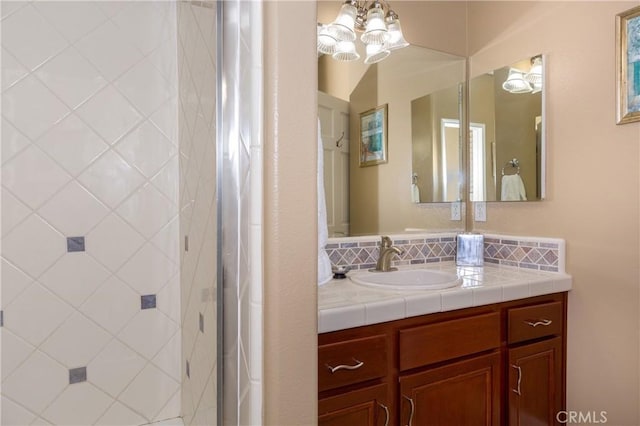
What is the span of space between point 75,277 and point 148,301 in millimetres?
276

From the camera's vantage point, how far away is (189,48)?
1.31 m

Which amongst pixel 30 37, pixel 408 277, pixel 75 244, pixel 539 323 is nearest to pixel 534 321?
pixel 539 323

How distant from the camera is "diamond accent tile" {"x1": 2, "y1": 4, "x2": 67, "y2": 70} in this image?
134 cm

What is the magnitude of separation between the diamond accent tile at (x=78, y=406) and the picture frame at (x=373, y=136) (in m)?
1.44

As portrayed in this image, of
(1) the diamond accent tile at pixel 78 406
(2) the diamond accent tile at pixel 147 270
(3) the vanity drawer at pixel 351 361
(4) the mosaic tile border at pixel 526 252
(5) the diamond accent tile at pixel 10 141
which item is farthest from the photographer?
(4) the mosaic tile border at pixel 526 252

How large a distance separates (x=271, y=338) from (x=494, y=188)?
5.35 ft

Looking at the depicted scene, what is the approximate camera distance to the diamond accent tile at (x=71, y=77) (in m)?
1.39

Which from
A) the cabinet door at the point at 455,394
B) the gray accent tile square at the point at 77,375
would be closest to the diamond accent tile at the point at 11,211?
the gray accent tile square at the point at 77,375

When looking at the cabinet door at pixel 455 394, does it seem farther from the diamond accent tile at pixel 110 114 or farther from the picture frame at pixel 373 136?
the diamond accent tile at pixel 110 114

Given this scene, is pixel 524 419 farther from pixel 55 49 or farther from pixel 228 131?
pixel 55 49

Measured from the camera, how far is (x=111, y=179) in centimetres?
149

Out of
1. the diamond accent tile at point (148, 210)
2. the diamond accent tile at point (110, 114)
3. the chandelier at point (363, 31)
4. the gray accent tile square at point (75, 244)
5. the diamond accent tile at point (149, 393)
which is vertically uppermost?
the chandelier at point (363, 31)

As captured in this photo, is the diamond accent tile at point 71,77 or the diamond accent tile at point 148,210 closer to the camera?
the diamond accent tile at point 71,77

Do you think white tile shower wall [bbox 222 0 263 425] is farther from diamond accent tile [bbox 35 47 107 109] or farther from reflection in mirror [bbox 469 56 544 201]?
reflection in mirror [bbox 469 56 544 201]
